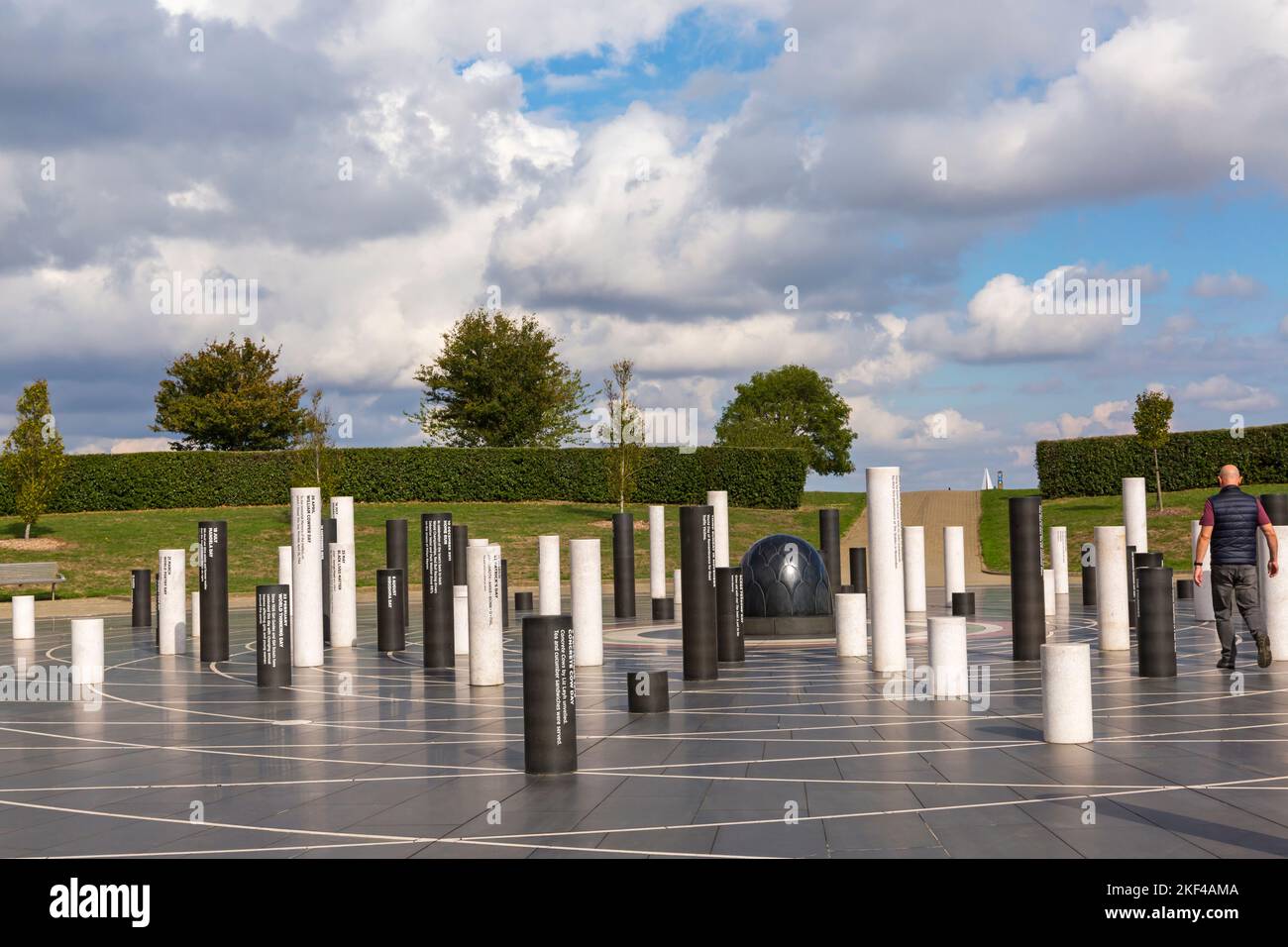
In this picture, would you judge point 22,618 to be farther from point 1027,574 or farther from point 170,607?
point 1027,574

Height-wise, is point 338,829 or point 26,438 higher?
point 26,438

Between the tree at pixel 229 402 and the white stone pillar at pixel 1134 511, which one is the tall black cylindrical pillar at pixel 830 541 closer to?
the white stone pillar at pixel 1134 511

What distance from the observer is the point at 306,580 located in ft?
63.9

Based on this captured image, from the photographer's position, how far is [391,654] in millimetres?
20297

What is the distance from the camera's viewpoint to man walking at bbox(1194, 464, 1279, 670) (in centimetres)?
1462

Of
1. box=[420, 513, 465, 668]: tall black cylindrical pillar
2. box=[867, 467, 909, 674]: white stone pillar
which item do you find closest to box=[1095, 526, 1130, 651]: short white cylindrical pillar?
box=[867, 467, 909, 674]: white stone pillar

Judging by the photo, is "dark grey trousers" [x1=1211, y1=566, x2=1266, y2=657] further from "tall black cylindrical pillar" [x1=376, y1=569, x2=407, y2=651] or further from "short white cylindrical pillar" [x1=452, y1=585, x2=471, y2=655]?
"tall black cylindrical pillar" [x1=376, y1=569, x2=407, y2=651]

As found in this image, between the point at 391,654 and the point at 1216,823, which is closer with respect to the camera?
the point at 1216,823

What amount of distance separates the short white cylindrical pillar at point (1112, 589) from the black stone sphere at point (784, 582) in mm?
5419

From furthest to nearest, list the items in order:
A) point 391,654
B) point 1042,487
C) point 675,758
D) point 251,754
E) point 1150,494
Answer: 1. point 1042,487
2. point 1150,494
3. point 391,654
4. point 251,754
5. point 675,758

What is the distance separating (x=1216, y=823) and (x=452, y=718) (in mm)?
7892

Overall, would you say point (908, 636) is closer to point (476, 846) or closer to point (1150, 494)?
point (476, 846)

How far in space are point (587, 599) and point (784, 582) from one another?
486 centimetres
